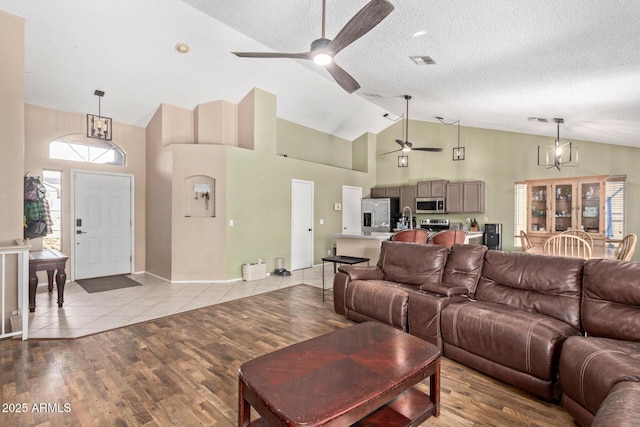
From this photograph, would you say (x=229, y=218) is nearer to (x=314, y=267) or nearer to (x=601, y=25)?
(x=314, y=267)

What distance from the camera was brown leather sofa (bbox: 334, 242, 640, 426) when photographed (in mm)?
1678

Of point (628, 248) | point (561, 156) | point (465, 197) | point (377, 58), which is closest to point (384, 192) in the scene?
point (465, 197)

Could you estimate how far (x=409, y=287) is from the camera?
336 centimetres

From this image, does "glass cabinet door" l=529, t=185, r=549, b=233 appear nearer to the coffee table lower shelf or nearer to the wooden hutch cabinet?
the wooden hutch cabinet

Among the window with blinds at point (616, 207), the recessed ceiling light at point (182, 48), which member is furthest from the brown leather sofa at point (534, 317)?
the window with blinds at point (616, 207)

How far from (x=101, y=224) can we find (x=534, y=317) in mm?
6871

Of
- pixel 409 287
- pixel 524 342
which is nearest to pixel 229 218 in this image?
pixel 409 287

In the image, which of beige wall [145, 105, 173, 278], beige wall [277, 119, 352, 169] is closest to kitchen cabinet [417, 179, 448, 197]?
beige wall [277, 119, 352, 169]

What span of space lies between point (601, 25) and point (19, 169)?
5.43m

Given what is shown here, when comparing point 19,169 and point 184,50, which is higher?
point 184,50

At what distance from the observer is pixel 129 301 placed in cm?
439

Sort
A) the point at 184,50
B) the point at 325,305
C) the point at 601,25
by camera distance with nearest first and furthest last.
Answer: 1. the point at 601,25
2. the point at 325,305
3. the point at 184,50

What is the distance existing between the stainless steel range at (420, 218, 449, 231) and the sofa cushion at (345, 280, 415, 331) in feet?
15.4

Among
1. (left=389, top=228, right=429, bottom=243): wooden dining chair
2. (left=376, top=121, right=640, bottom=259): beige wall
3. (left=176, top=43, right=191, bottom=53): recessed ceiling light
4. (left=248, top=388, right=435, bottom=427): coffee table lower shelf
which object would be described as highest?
(left=176, top=43, right=191, bottom=53): recessed ceiling light
